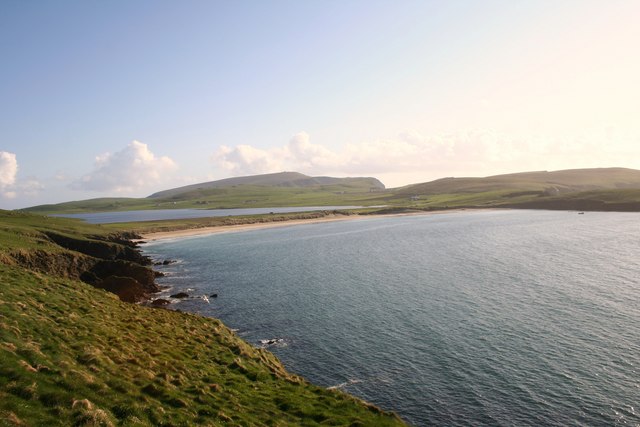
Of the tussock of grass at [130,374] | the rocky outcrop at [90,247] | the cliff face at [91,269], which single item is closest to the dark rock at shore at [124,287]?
the cliff face at [91,269]

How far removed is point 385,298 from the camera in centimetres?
6856

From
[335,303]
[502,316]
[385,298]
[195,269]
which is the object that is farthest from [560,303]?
[195,269]

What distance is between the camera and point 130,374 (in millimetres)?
27641

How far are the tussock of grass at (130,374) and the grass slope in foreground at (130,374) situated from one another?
8 centimetres

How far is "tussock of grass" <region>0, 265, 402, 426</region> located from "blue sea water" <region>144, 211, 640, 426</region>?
6515mm

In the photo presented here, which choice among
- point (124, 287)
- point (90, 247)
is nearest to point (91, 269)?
point (124, 287)

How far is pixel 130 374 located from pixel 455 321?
138 feet

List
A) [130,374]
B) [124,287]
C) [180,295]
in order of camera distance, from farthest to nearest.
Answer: [180,295] → [124,287] → [130,374]

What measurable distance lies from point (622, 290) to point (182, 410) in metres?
71.6

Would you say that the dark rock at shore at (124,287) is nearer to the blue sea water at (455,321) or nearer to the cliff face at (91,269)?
the cliff face at (91,269)

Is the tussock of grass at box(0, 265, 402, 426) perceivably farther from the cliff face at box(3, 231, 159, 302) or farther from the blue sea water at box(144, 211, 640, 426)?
the cliff face at box(3, 231, 159, 302)

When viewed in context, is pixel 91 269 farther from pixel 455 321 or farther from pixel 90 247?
pixel 455 321

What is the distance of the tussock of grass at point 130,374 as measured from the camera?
2142cm

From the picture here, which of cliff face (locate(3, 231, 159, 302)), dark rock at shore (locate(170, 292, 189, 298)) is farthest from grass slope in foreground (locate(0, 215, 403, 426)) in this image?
dark rock at shore (locate(170, 292, 189, 298))
